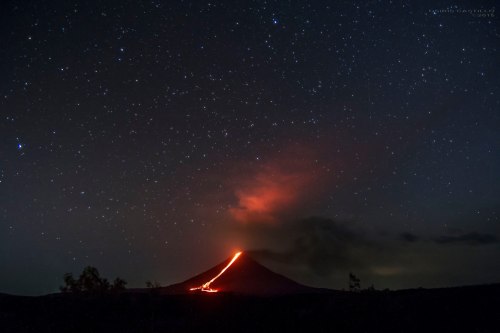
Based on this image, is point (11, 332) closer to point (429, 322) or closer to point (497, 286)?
point (429, 322)

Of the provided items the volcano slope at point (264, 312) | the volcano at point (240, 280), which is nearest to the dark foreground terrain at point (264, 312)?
the volcano slope at point (264, 312)

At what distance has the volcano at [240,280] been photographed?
31.2 metres

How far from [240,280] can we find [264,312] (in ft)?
64.2

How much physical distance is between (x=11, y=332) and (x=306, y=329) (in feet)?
33.8

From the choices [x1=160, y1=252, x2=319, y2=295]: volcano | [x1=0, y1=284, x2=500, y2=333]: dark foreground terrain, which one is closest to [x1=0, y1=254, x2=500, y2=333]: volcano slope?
[x1=0, y1=284, x2=500, y2=333]: dark foreground terrain

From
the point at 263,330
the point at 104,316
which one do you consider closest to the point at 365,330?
the point at 263,330

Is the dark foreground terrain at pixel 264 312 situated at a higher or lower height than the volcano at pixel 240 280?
lower

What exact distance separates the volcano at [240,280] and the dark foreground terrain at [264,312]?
42.4 feet

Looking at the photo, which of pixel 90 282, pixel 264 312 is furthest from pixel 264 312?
pixel 90 282

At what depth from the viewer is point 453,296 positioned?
1338 centimetres

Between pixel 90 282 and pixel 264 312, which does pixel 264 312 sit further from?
pixel 90 282

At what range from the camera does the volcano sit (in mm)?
31250

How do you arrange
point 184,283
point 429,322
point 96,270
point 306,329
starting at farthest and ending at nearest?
point 184,283 < point 96,270 < point 306,329 < point 429,322

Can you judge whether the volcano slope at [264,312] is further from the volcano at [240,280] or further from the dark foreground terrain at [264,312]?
the volcano at [240,280]
